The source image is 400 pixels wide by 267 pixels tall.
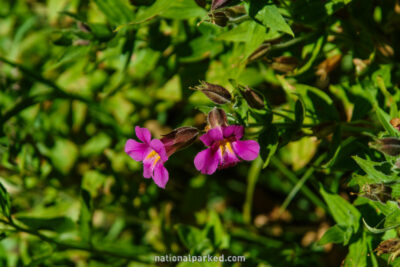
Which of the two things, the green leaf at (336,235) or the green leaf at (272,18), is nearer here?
the green leaf at (272,18)

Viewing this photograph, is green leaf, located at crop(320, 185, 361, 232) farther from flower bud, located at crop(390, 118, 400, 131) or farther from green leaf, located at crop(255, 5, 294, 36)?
green leaf, located at crop(255, 5, 294, 36)

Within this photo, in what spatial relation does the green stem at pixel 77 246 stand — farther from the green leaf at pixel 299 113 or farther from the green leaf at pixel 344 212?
the green leaf at pixel 299 113

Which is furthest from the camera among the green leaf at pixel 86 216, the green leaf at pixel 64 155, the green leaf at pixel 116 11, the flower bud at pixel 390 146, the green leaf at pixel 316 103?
the green leaf at pixel 64 155

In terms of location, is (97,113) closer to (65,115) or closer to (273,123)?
(65,115)

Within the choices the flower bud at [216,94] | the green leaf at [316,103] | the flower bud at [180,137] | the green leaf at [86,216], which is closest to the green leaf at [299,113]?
the green leaf at [316,103]

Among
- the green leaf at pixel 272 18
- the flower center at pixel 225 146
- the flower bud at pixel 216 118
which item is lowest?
the flower center at pixel 225 146

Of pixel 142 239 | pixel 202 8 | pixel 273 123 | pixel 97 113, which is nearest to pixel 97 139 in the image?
pixel 97 113

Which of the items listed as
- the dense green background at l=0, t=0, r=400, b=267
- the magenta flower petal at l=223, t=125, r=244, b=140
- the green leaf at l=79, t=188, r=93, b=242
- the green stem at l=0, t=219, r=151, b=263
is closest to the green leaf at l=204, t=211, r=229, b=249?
the dense green background at l=0, t=0, r=400, b=267
